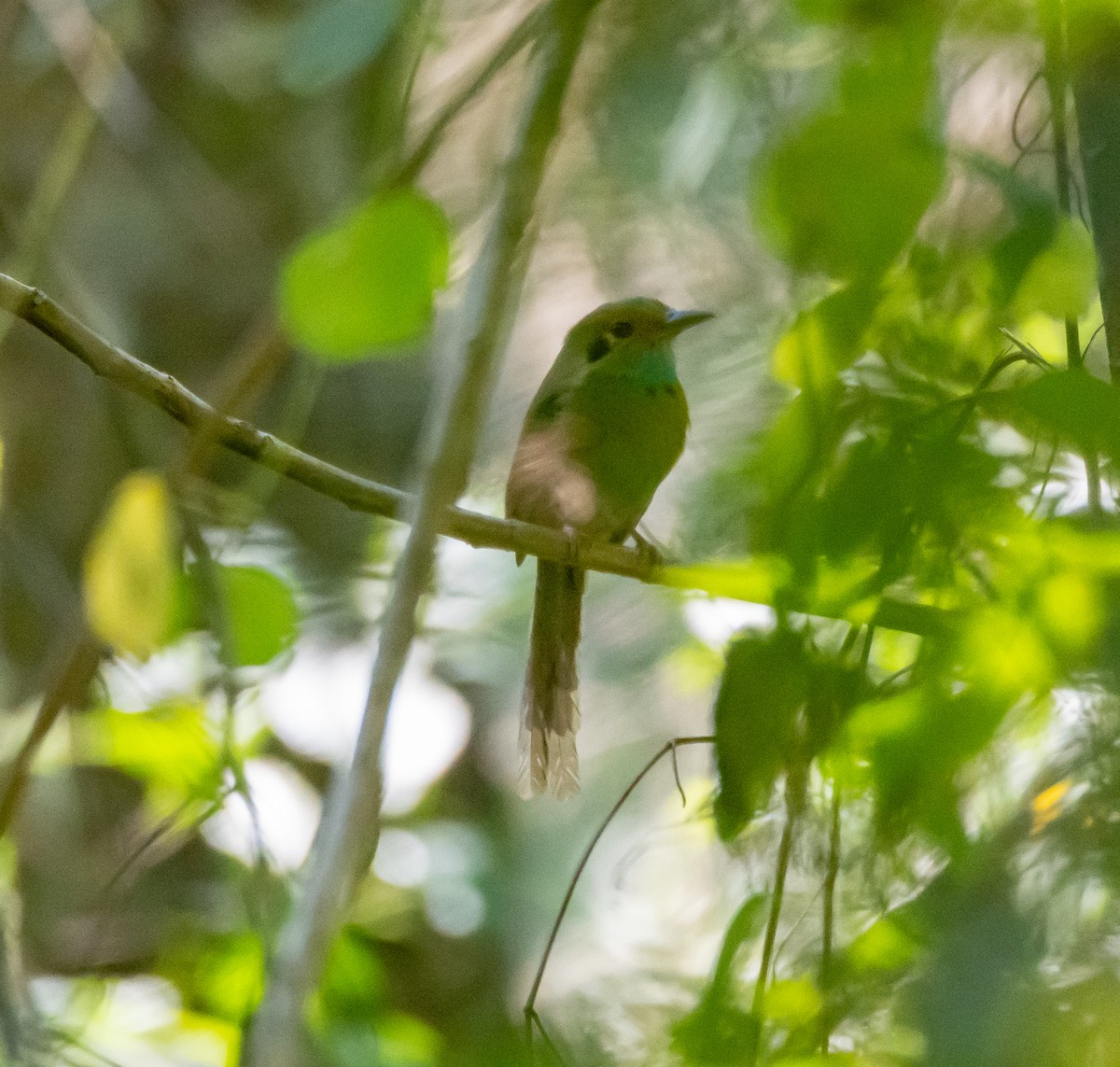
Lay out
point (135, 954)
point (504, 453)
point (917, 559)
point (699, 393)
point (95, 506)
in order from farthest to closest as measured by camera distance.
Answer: point (95, 506), point (135, 954), point (504, 453), point (699, 393), point (917, 559)

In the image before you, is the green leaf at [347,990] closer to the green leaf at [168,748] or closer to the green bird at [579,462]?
the green leaf at [168,748]

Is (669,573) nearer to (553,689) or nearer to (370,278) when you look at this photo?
(370,278)

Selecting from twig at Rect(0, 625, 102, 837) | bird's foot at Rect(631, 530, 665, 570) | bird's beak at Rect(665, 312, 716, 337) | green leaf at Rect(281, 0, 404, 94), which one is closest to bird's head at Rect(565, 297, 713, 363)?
bird's beak at Rect(665, 312, 716, 337)

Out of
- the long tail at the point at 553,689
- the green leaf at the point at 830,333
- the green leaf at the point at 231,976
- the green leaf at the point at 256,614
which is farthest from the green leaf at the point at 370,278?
the long tail at the point at 553,689

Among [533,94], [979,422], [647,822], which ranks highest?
[647,822]

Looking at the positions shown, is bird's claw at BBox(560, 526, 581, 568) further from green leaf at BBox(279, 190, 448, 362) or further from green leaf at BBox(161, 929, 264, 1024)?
green leaf at BBox(279, 190, 448, 362)

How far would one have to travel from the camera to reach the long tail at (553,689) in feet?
8.11

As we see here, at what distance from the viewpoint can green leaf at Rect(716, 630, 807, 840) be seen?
864mm

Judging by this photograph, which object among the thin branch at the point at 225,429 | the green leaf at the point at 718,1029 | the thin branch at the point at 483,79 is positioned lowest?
the green leaf at the point at 718,1029

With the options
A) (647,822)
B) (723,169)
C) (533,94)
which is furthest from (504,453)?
(533,94)

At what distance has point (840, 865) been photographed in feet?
3.67

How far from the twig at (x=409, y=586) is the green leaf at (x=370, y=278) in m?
0.17

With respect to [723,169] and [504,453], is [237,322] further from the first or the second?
→ [723,169]

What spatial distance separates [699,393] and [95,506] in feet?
7.85
